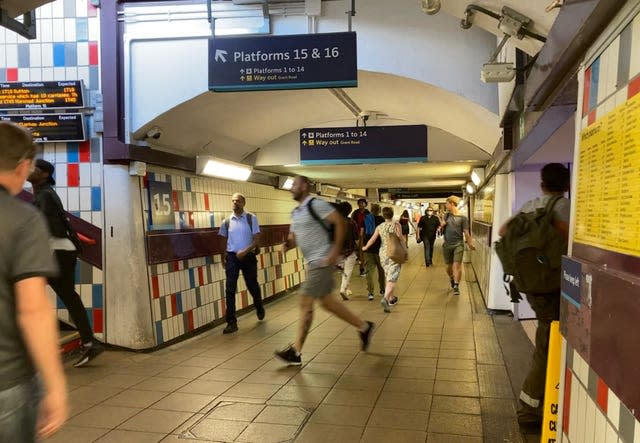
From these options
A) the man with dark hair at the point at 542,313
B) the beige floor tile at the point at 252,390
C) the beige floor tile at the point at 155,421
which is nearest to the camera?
the man with dark hair at the point at 542,313

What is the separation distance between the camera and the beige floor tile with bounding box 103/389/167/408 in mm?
4039

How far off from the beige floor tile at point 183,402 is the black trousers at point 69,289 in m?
1.27

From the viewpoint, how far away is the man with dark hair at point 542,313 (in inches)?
123

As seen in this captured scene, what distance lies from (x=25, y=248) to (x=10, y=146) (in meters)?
0.37

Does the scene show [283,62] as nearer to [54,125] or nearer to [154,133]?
[154,133]

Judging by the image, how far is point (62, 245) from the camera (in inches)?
188

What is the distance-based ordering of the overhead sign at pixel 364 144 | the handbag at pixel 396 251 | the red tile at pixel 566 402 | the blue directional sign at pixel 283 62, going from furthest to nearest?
the overhead sign at pixel 364 144
the handbag at pixel 396 251
the blue directional sign at pixel 283 62
the red tile at pixel 566 402

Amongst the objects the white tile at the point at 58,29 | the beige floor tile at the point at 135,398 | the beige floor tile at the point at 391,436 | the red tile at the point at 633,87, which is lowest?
the beige floor tile at the point at 135,398

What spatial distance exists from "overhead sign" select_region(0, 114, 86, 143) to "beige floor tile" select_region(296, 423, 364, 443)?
3.99 m

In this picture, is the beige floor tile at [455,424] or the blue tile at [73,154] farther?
the blue tile at [73,154]

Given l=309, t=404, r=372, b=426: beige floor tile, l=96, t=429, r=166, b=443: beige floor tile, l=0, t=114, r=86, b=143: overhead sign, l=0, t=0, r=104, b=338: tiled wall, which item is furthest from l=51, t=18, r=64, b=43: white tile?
l=309, t=404, r=372, b=426: beige floor tile

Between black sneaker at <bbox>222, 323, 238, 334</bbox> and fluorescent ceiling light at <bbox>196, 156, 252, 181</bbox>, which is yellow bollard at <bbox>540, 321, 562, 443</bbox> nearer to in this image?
black sneaker at <bbox>222, 323, 238, 334</bbox>

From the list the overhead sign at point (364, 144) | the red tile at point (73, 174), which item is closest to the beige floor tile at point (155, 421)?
the red tile at point (73, 174)

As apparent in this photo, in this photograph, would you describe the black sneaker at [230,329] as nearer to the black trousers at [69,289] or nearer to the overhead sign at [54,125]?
the black trousers at [69,289]
